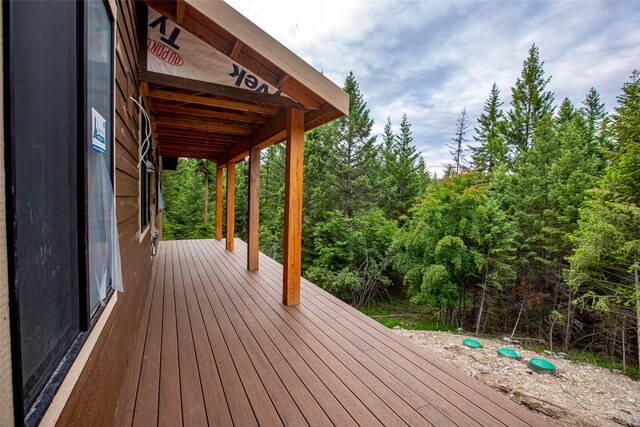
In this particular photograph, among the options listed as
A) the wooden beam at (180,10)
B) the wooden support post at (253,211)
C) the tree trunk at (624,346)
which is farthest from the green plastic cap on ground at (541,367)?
the wooden beam at (180,10)

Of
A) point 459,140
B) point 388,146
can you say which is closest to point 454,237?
point 388,146

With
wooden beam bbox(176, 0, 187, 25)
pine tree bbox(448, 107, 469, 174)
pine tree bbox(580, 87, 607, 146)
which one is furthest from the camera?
pine tree bbox(448, 107, 469, 174)

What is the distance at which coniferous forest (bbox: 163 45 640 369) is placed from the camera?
8.89m

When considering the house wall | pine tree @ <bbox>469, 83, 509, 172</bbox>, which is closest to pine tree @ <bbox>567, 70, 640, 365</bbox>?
pine tree @ <bbox>469, 83, 509, 172</bbox>

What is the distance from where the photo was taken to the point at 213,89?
2.75m

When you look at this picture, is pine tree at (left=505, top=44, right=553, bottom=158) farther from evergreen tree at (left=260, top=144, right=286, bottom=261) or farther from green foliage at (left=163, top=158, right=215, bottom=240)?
green foliage at (left=163, top=158, right=215, bottom=240)

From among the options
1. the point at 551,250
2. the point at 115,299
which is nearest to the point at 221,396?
the point at 115,299

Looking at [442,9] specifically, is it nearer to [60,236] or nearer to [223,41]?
[223,41]

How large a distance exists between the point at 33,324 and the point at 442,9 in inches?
456

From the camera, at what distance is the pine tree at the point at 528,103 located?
53.0 feet

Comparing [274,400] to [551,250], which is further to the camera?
[551,250]

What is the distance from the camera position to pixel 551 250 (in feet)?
38.5

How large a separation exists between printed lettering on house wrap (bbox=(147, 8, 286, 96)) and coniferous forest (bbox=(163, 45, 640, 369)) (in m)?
9.33

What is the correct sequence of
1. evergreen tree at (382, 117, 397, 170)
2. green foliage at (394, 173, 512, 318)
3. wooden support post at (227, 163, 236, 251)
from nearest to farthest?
1. wooden support post at (227, 163, 236, 251)
2. green foliage at (394, 173, 512, 318)
3. evergreen tree at (382, 117, 397, 170)
